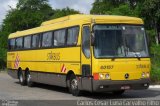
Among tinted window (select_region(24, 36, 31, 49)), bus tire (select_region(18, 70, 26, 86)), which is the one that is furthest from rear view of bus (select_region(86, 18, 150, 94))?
bus tire (select_region(18, 70, 26, 86))

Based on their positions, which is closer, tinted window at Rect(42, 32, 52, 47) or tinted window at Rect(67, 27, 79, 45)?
tinted window at Rect(67, 27, 79, 45)

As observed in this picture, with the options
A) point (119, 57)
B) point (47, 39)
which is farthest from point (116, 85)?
point (47, 39)

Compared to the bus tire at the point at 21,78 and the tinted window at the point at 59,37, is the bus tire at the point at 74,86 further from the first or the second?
the bus tire at the point at 21,78

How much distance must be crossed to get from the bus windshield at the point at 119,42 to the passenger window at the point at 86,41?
45 cm

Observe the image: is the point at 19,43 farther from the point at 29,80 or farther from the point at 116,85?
the point at 116,85

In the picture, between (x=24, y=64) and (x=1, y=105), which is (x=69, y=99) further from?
(x=24, y=64)

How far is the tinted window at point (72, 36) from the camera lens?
19.6 metres

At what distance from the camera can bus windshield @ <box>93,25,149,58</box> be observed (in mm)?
17938

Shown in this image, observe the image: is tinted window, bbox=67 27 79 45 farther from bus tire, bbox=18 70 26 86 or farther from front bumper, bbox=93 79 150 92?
bus tire, bbox=18 70 26 86

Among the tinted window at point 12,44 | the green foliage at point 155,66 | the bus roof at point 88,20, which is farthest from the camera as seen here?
the tinted window at point 12,44

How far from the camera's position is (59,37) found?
21469 mm

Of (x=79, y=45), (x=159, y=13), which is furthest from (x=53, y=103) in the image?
(x=159, y=13)

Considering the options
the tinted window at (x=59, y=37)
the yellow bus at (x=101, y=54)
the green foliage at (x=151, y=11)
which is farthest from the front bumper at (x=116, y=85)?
the green foliage at (x=151, y=11)

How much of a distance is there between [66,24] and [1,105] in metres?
5.62
